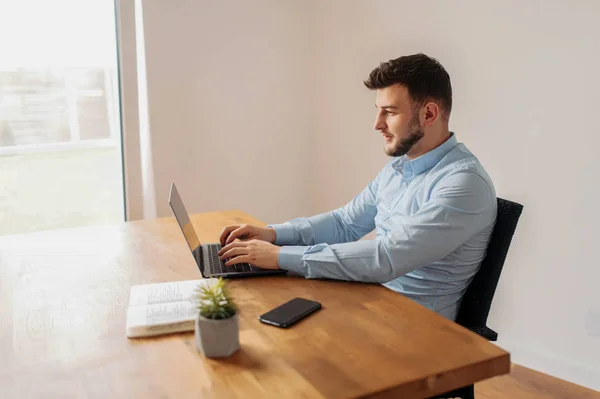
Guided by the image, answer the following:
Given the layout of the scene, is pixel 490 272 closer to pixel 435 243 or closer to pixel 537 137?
pixel 435 243

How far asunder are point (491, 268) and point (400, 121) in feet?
1.64

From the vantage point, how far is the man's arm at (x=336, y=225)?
79.1 inches

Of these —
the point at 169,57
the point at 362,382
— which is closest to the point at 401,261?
the point at 362,382

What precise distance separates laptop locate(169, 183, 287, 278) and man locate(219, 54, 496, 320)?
31 millimetres

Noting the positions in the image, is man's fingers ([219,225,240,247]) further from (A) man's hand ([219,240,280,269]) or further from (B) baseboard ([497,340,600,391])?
(B) baseboard ([497,340,600,391])

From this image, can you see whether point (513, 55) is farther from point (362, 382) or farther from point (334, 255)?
point (362, 382)

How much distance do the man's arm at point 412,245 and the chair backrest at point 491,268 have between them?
6cm

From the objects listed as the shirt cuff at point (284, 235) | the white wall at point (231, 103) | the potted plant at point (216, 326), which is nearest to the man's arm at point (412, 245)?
the shirt cuff at point (284, 235)

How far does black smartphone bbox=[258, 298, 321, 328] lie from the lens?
136cm

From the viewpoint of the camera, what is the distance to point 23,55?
298 centimetres

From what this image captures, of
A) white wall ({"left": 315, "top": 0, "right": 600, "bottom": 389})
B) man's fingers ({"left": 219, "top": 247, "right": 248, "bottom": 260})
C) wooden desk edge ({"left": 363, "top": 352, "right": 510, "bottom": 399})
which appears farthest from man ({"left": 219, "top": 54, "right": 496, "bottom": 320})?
A: white wall ({"left": 315, "top": 0, "right": 600, "bottom": 389})

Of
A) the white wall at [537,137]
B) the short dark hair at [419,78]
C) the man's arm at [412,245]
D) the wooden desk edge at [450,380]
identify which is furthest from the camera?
the white wall at [537,137]

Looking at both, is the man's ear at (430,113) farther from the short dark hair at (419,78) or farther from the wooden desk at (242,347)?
the wooden desk at (242,347)

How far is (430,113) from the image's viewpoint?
1.82 m
